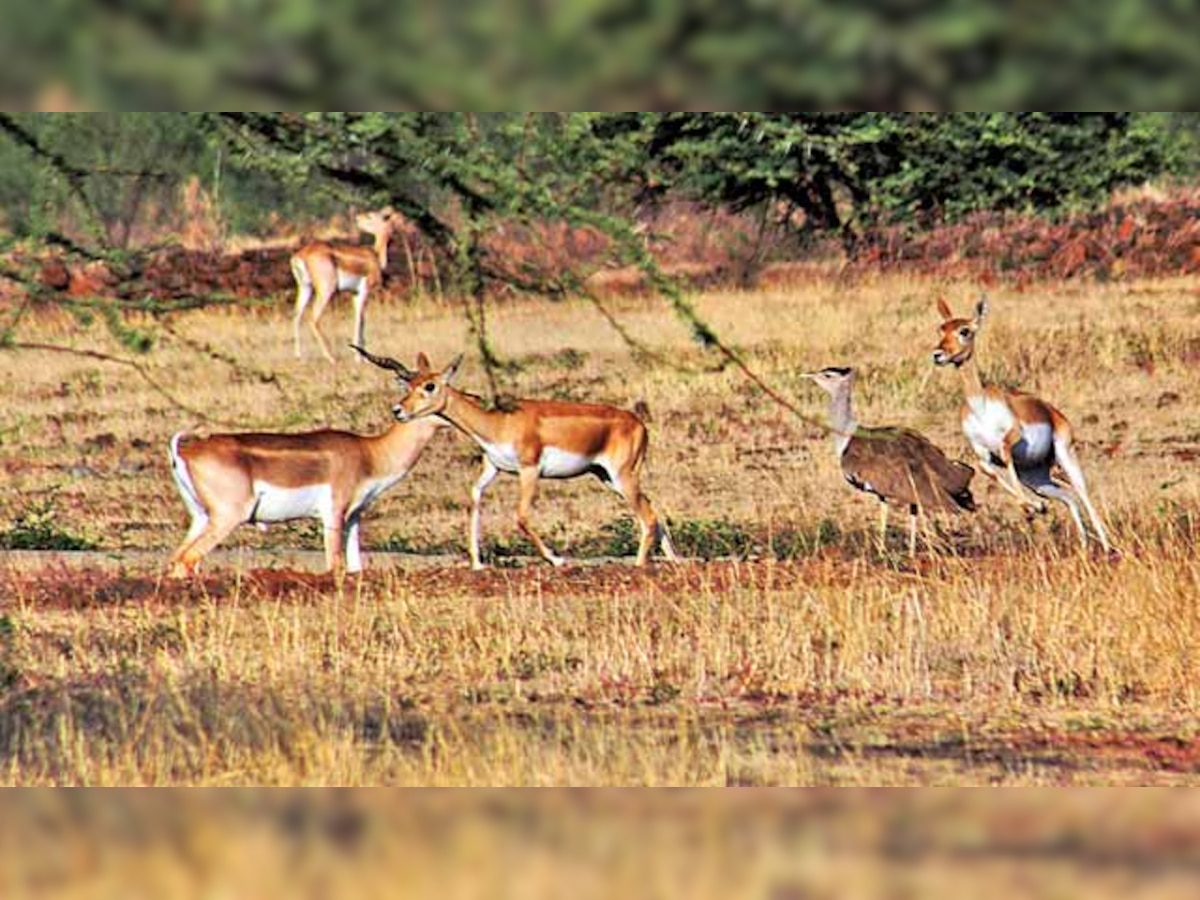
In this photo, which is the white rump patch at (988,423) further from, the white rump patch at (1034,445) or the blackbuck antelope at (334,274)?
A: the blackbuck antelope at (334,274)

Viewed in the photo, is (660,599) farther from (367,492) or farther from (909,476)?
(909,476)

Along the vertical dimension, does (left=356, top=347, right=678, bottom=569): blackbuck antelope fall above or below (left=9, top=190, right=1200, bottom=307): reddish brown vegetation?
below

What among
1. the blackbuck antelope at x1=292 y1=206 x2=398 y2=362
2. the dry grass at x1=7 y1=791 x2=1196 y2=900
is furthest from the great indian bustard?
the dry grass at x1=7 y1=791 x2=1196 y2=900

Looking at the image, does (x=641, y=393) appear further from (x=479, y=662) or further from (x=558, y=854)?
(x=558, y=854)

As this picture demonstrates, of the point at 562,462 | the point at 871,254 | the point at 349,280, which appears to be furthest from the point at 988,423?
the point at 349,280

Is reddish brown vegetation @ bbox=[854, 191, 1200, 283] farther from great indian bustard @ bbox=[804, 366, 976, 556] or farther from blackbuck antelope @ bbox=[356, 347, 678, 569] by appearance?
blackbuck antelope @ bbox=[356, 347, 678, 569]

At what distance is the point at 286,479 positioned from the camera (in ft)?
27.7

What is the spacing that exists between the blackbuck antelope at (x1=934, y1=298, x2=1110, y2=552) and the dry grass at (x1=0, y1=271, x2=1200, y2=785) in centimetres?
21

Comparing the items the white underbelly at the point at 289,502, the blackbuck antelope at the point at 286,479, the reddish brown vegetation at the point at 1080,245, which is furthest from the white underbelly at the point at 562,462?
the reddish brown vegetation at the point at 1080,245

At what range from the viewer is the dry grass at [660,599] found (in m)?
5.75

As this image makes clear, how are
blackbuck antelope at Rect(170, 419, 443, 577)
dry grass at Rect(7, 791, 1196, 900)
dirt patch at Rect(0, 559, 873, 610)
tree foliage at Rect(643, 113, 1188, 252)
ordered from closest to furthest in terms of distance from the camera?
dry grass at Rect(7, 791, 1196, 900) → tree foliage at Rect(643, 113, 1188, 252) → dirt patch at Rect(0, 559, 873, 610) → blackbuck antelope at Rect(170, 419, 443, 577)

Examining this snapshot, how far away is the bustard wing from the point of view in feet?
30.7

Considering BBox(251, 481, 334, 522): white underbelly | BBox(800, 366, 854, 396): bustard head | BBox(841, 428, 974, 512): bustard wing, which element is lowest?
BBox(251, 481, 334, 522): white underbelly

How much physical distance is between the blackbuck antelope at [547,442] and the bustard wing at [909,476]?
0.75 m
